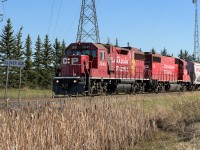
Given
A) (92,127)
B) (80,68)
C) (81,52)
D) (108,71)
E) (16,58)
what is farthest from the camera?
(16,58)

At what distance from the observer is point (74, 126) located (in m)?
11.1

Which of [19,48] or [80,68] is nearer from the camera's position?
[80,68]

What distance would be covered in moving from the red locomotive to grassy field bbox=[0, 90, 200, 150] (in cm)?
777

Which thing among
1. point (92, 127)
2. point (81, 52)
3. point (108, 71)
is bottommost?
point (92, 127)

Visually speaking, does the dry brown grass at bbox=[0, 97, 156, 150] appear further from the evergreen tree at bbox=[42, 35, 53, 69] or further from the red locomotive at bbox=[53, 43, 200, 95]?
the evergreen tree at bbox=[42, 35, 53, 69]

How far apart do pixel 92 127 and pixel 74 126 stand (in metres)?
1.17

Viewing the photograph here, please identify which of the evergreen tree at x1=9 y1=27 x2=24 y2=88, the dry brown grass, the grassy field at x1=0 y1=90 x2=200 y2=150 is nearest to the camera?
the dry brown grass

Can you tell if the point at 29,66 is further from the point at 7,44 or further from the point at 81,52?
the point at 81,52

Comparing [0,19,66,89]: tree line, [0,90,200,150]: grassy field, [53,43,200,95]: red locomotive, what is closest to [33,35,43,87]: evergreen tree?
[0,19,66,89]: tree line

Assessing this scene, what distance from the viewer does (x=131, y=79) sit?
3106 cm

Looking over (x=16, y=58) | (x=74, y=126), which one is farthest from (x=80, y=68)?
(x=16, y=58)

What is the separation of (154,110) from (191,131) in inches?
196

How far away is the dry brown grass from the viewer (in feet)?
29.1

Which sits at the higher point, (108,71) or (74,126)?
(108,71)
